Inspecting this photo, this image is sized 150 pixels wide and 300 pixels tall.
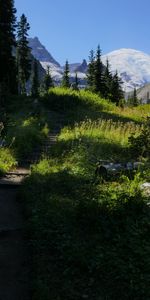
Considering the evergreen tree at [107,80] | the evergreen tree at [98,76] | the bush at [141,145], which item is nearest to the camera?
the bush at [141,145]

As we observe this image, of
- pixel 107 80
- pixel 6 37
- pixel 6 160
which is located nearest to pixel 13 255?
pixel 6 160

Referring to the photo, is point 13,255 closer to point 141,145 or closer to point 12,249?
point 12,249

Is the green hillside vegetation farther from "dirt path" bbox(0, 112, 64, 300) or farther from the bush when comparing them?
the bush

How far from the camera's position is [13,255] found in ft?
21.2

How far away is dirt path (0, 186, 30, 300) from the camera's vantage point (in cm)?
547

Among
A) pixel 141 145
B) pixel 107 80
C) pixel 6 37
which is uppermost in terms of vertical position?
pixel 6 37

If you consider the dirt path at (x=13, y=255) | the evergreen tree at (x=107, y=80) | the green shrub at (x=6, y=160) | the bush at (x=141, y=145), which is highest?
the evergreen tree at (x=107, y=80)

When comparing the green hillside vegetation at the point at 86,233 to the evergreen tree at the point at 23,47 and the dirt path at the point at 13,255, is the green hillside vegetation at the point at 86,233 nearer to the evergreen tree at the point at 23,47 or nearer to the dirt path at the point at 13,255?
the dirt path at the point at 13,255

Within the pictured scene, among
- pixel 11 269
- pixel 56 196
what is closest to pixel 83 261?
pixel 11 269

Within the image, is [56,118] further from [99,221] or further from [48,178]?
[99,221]

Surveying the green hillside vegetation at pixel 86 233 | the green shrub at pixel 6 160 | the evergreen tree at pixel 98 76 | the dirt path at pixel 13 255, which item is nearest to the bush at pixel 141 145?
the green hillside vegetation at pixel 86 233

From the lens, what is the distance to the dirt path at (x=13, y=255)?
5.47 metres

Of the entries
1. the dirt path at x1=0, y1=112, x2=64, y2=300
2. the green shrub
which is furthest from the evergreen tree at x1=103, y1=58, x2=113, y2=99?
the dirt path at x1=0, y1=112, x2=64, y2=300

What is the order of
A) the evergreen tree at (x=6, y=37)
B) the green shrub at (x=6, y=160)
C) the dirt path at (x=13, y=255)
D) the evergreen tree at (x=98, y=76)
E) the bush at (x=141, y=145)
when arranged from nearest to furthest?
the dirt path at (x=13, y=255), the green shrub at (x=6, y=160), the bush at (x=141, y=145), the evergreen tree at (x=6, y=37), the evergreen tree at (x=98, y=76)
